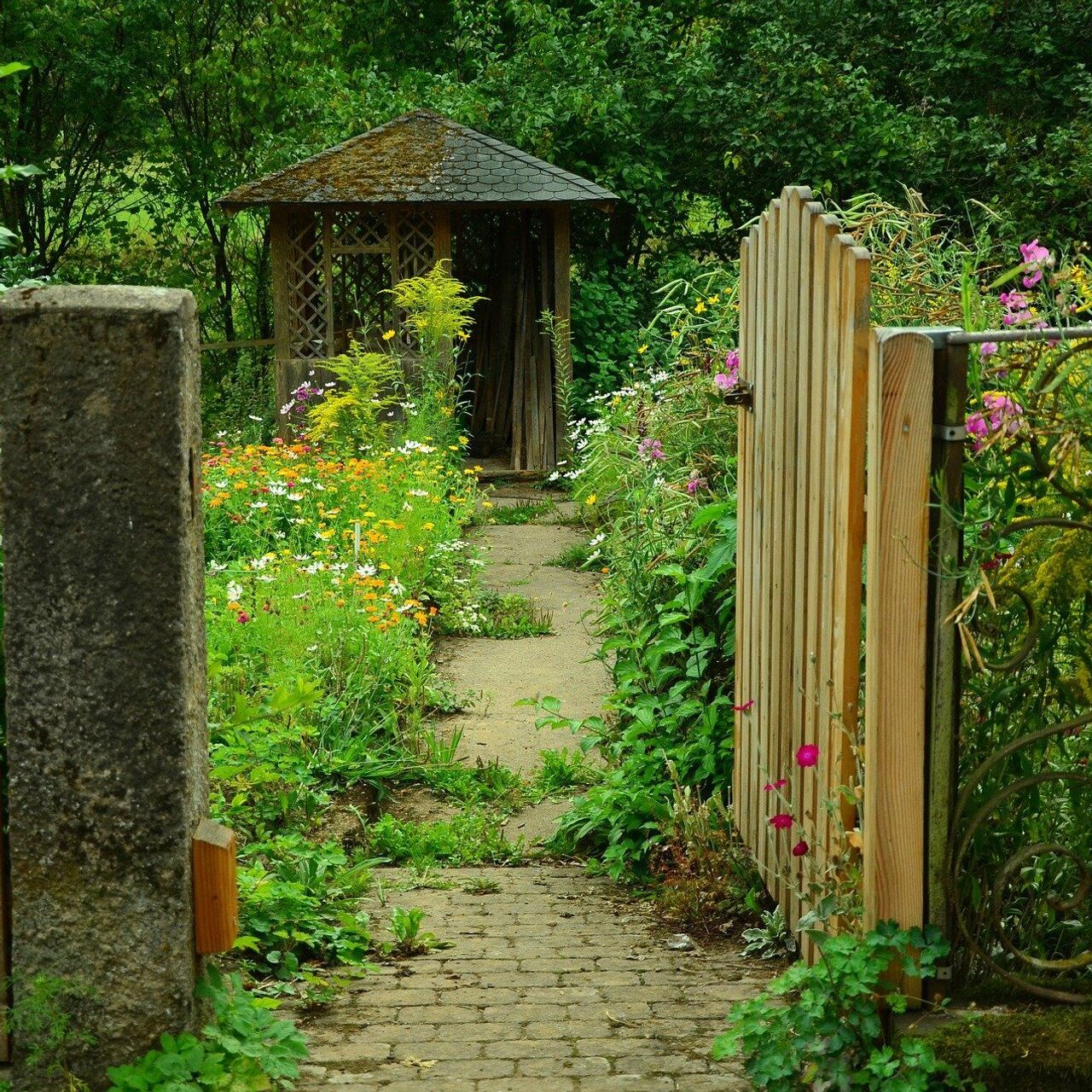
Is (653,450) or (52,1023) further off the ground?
(653,450)

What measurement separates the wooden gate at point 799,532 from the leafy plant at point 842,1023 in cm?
35

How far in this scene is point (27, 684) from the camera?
10.3 feet

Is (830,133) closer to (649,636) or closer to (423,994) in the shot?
(649,636)

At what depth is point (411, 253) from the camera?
14.7 m

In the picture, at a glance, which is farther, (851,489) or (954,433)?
(851,489)

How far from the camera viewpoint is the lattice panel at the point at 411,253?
564 inches

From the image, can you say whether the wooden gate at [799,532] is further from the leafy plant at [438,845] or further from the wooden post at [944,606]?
the leafy plant at [438,845]

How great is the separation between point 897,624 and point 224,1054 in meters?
1.80

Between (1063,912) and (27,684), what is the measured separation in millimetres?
2454

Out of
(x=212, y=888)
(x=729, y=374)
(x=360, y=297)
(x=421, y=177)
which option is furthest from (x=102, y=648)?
(x=360, y=297)

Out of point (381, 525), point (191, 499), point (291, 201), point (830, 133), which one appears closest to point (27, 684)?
point (191, 499)

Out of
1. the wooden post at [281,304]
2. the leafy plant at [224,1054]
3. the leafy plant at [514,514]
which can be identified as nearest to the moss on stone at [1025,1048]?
the leafy plant at [224,1054]

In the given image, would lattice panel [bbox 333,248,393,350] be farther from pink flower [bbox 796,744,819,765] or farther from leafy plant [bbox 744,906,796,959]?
pink flower [bbox 796,744,819,765]

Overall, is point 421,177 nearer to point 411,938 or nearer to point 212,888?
point 411,938
